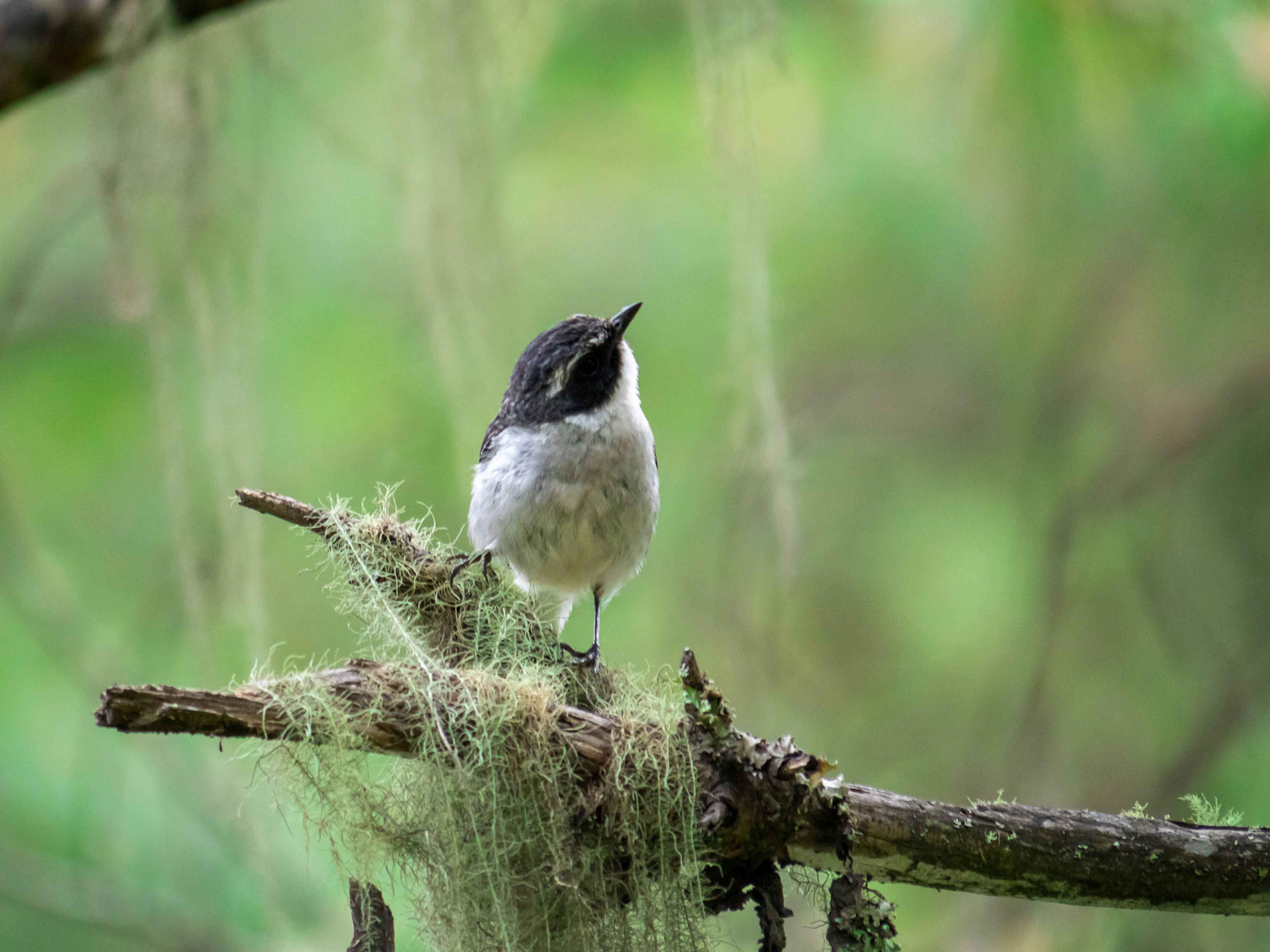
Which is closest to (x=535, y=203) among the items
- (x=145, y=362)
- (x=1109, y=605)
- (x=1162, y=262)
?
(x=145, y=362)

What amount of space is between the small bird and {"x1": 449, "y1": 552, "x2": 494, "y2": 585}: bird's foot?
0.16 m

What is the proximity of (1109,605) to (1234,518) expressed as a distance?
2.31 ft

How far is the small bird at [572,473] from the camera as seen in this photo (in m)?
2.91

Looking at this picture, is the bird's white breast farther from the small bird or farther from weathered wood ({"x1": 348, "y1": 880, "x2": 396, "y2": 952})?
weathered wood ({"x1": 348, "y1": 880, "x2": 396, "y2": 952})

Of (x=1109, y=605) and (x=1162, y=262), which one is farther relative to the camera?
(x=1109, y=605)

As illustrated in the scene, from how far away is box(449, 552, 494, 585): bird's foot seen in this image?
2.40 metres

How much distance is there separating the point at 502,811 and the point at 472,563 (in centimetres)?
72

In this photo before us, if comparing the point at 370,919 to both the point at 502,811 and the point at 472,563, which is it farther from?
the point at 472,563

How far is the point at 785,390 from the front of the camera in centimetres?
511

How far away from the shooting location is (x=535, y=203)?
17.1ft

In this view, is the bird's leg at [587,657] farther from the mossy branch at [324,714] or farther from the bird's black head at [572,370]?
the bird's black head at [572,370]

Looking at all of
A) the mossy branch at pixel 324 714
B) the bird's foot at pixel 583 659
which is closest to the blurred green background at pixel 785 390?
the bird's foot at pixel 583 659

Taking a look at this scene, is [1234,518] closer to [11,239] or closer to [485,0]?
[485,0]

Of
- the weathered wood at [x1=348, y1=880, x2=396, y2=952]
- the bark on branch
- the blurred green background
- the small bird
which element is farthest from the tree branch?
the blurred green background
